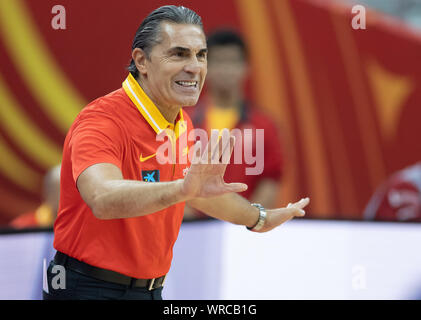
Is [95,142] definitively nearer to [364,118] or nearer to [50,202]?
[50,202]

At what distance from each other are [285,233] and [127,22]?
256cm

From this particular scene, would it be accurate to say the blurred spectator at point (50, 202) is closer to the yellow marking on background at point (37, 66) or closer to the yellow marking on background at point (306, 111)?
the yellow marking on background at point (37, 66)

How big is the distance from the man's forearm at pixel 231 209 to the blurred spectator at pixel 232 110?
176 centimetres

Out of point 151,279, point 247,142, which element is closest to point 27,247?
point 151,279

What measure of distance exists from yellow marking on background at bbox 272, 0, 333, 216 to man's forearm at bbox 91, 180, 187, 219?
14.3ft

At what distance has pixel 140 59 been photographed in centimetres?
268

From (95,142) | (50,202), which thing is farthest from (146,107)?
(50,202)

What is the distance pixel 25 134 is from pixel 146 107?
3419 mm

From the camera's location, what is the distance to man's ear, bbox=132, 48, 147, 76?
2.67m

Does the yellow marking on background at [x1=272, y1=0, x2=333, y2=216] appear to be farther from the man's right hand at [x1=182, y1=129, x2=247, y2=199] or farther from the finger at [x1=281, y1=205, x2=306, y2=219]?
the man's right hand at [x1=182, y1=129, x2=247, y2=199]

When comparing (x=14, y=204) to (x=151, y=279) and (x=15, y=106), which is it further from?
(x=151, y=279)

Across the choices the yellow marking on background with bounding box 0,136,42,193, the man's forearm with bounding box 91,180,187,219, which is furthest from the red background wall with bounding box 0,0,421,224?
the man's forearm with bounding box 91,180,187,219

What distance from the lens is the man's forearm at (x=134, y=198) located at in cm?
210

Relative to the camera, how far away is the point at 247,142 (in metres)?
4.78
